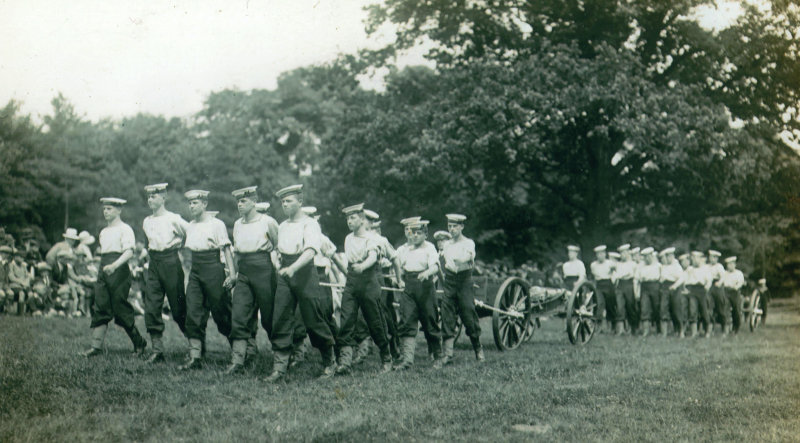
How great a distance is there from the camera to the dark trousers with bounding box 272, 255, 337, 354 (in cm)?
798

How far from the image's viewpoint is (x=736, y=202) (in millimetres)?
23469

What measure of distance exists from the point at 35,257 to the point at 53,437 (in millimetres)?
11981

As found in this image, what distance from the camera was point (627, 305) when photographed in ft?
52.0

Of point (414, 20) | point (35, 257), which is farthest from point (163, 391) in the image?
point (414, 20)

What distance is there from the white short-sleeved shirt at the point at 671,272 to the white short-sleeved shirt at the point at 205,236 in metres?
10.3

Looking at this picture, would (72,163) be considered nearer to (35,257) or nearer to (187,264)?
(187,264)

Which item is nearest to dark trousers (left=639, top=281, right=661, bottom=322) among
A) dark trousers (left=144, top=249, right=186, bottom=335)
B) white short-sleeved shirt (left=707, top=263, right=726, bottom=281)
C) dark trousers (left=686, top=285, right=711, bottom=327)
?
dark trousers (left=686, top=285, right=711, bottom=327)

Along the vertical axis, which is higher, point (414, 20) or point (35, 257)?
point (414, 20)

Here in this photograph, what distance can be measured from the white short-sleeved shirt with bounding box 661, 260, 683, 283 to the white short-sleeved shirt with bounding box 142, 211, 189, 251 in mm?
10548

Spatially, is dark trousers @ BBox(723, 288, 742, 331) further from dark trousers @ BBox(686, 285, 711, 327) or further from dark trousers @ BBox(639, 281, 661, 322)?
dark trousers @ BBox(639, 281, 661, 322)

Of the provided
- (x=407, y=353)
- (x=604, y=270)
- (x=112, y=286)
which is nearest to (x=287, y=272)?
(x=407, y=353)

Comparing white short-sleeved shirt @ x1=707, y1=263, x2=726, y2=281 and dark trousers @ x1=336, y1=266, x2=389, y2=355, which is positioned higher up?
dark trousers @ x1=336, y1=266, x2=389, y2=355

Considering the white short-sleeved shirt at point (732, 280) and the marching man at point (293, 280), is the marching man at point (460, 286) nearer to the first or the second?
the marching man at point (293, 280)

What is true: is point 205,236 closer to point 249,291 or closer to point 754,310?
point 249,291
